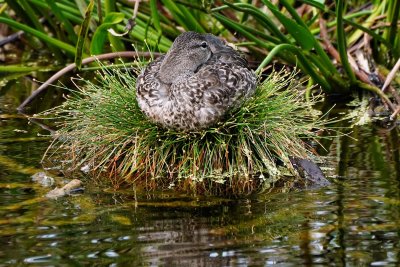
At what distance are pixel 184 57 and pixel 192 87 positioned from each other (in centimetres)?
32

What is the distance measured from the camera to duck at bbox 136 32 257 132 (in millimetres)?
5902

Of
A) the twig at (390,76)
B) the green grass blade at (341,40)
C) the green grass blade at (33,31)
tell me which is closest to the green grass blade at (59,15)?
the green grass blade at (33,31)

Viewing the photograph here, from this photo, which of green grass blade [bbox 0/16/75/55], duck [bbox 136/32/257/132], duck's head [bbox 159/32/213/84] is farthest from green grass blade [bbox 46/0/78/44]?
duck's head [bbox 159/32/213/84]

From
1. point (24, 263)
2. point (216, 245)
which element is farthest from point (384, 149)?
point (24, 263)

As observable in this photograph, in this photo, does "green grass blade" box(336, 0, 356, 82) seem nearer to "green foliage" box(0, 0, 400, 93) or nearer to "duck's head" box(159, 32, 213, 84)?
"green foliage" box(0, 0, 400, 93)

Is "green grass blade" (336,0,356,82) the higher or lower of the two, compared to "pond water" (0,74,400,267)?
higher

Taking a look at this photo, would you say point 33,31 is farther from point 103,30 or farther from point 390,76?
point 390,76

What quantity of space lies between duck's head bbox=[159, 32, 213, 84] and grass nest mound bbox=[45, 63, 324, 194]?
1.16ft

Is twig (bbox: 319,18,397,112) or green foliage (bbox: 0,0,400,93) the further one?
twig (bbox: 319,18,397,112)

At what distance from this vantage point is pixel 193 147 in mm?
5934

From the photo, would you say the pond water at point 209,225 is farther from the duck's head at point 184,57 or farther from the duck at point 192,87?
the duck's head at point 184,57

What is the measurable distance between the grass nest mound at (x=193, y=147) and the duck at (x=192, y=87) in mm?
98

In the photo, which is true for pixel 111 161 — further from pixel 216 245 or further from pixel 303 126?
pixel 216 245

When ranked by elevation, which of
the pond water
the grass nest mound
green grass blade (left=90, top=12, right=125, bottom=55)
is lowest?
the pond water
